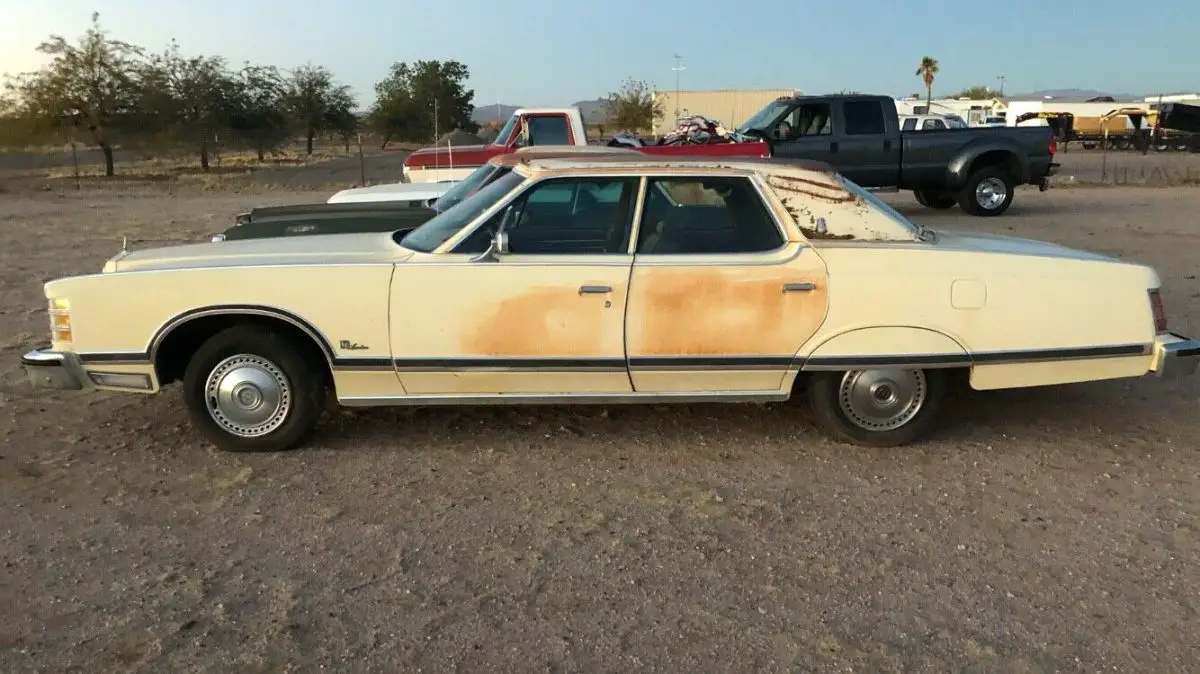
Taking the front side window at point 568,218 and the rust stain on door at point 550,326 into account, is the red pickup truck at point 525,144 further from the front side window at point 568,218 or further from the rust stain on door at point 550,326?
the rust stain on door at point 550,326

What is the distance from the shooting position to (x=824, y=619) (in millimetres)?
3178

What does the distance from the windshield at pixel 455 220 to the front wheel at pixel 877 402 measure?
185cm

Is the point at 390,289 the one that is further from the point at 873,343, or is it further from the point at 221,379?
the point at 873,343

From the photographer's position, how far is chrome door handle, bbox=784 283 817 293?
4.41 m

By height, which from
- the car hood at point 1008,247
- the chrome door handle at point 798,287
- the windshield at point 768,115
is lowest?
the chrome door handle at point 798,287

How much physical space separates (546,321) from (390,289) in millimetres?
746

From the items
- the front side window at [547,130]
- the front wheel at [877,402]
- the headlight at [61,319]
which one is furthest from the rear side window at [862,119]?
the headlight at [61,319]

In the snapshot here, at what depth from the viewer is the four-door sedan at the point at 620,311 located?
438 centimetres

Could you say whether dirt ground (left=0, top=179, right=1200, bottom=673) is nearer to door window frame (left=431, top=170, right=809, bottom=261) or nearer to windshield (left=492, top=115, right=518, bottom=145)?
door window frame (left=431, top=170, right=809, bottom=261)

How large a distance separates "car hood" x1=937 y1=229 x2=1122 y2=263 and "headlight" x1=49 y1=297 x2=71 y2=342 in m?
4.22

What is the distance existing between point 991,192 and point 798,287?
42.8ft

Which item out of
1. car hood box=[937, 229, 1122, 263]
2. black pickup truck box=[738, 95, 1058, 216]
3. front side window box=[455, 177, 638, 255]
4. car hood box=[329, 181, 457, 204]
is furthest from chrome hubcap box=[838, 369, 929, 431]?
black pickup truck box=[738, 95, 1058, 216]

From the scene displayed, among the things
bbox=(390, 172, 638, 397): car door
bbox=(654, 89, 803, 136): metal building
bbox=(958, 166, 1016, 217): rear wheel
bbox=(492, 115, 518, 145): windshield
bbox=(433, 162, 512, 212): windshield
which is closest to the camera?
bbox=(390, 172, 638, 397): car door

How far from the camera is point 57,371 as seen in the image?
4441 millimetres
